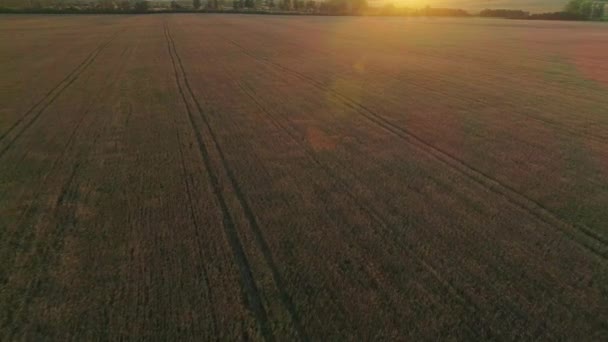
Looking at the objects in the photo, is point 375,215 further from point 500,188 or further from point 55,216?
point 55,216

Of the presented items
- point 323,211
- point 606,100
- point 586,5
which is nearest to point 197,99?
point 323,211

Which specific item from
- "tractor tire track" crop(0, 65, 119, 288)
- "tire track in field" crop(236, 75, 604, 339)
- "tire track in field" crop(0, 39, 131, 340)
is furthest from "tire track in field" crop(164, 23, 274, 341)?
"tractor tire track" crop(0, 65, 119, 288)

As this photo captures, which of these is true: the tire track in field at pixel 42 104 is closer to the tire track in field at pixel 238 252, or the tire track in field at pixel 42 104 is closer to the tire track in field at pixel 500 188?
the tire track in field at pixel 238 252

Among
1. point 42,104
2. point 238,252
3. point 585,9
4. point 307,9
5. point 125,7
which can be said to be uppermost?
point 307,9

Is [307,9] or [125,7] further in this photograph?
[307,9]

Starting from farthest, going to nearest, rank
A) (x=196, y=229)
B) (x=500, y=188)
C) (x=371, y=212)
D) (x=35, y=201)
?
(x=500, y=188), (x=35, y=201), (x=371, y=212), (x=196, y=229)

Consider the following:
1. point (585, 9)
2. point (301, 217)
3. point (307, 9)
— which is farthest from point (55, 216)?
point (307, 9)

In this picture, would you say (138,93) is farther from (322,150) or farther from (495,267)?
(495,267)
